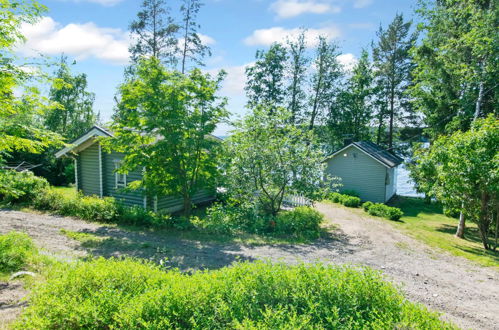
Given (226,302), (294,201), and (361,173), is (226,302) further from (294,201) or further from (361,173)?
(361,173)

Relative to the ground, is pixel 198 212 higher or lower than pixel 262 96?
lower

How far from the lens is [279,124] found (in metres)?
Answer: 13.2

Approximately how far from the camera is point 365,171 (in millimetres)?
22391

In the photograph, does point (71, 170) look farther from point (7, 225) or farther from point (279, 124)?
point (279, 124)

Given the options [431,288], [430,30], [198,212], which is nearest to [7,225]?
[198,212]

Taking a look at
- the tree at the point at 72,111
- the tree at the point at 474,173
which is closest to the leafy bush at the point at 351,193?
the tree at the point at 474,173

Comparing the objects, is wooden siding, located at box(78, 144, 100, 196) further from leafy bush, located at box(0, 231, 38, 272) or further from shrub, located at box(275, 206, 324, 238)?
shrub, located at box(275, 206, 324, 238)

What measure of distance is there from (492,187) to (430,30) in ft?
43.8

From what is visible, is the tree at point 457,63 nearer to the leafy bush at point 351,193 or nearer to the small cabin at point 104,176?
the leafy bush at point 351,193

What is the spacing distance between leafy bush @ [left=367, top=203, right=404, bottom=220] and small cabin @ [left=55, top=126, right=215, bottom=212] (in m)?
9.73

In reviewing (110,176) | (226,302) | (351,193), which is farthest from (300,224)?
(110,176)

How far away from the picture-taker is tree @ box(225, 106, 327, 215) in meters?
12.7

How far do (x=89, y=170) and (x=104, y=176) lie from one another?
1456 mm

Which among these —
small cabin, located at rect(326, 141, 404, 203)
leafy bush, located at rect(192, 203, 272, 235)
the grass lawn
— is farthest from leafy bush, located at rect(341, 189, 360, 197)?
leafy bush, located at rect(192, 203, 272, 235)
